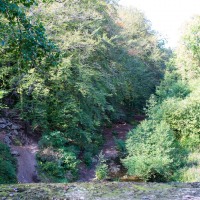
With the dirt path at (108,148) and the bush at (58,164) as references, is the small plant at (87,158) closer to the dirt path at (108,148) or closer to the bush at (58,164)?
the dirt path at (108,148)

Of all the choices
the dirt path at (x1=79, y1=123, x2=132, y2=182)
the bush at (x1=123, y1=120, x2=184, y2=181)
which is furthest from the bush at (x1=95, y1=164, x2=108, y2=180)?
the bush at (x1=123, y1=120, x2=184, y2=181)

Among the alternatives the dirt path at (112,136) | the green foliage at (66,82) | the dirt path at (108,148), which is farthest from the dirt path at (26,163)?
the dirt path at (112,136)

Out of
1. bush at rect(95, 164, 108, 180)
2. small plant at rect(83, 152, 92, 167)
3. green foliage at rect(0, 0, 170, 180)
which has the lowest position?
bush at rect(95, 164, 108, 180)

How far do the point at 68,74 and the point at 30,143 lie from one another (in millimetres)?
3494

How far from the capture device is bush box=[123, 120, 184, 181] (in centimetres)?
1084

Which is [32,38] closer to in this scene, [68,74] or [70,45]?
[68,74]

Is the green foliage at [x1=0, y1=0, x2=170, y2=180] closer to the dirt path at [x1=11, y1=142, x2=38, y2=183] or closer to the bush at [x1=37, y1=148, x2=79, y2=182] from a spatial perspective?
the bush at [x1=37, y1=148, x2=79, y2=182]

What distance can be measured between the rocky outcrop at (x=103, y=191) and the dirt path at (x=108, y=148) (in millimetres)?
6029

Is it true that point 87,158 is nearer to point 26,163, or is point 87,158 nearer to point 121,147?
point 121,147

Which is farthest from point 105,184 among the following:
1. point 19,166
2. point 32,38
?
point 19,166

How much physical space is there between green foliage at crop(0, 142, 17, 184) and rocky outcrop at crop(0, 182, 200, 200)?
3.43 metres

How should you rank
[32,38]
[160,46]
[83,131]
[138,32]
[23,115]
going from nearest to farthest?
[32,38] < [23,115] < [83,131] < [138,32] < [160,46]

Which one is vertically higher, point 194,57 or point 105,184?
point 194,57

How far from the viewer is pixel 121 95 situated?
18.5m
